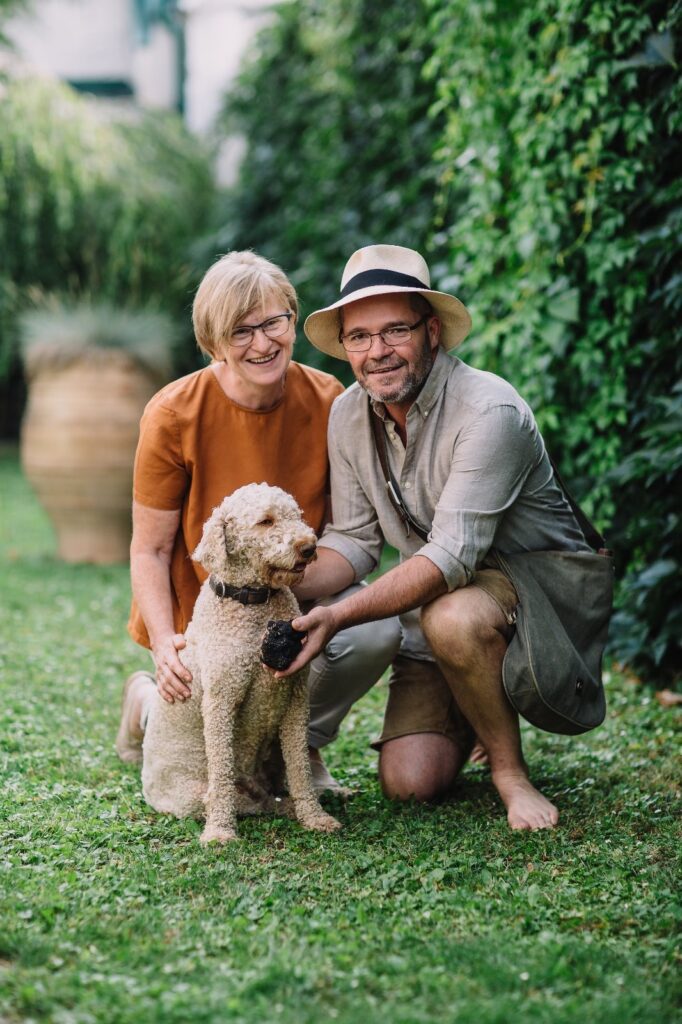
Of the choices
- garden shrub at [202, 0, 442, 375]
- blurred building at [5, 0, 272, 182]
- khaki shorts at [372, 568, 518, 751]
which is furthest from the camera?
blurred building at [5, 0, 272, 182]

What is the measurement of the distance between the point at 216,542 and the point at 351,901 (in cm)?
98

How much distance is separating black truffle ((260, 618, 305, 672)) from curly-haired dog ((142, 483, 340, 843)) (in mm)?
106

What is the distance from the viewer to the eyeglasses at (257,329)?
3334mm

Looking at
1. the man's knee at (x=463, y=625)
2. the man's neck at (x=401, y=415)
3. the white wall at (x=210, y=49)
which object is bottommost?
the man's knee at (x=463, y=625)

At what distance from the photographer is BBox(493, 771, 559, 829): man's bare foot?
128 inches

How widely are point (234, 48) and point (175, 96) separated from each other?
11.2 ft

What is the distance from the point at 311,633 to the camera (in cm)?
310

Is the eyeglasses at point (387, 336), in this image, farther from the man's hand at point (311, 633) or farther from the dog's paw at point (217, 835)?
the dog's paw at point (217, 835)

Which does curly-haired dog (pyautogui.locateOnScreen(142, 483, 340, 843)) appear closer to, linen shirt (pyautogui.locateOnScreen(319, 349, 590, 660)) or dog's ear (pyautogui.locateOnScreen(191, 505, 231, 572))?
dog's ear (pyautogui.locateOnScreen(191, 505, 231, 572))

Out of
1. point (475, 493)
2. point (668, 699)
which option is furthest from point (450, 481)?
point (668, 699)

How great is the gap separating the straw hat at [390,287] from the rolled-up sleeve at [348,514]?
30cm

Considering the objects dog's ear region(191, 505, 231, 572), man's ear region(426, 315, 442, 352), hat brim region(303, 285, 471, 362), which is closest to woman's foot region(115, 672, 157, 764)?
dog's ear region(191, 505, 231, 572)

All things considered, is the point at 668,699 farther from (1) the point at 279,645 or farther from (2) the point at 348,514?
(1) the point at 279,645

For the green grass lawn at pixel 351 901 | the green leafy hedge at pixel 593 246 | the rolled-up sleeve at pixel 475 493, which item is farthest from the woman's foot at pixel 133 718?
the green leafy hedge at pixel 593 246
